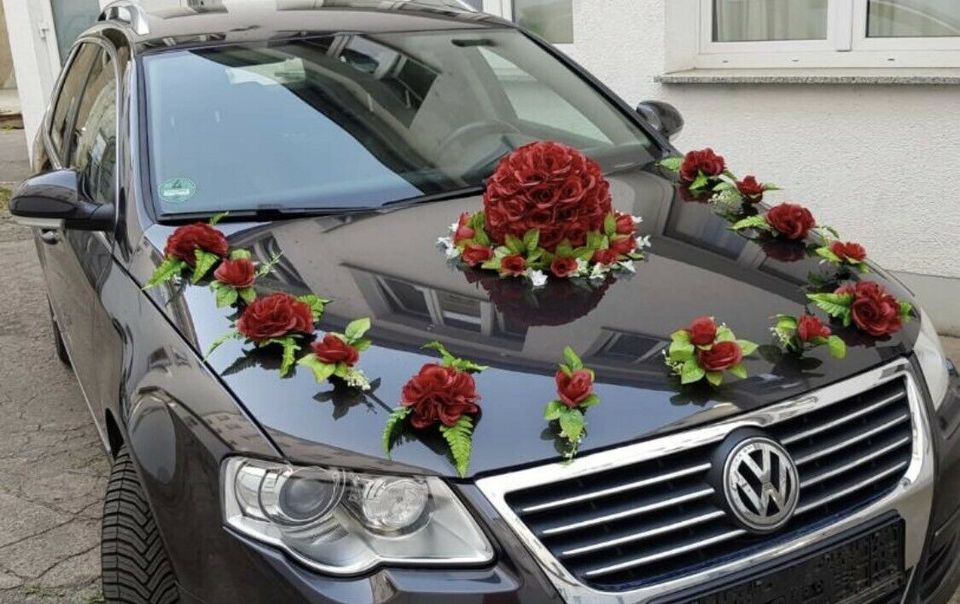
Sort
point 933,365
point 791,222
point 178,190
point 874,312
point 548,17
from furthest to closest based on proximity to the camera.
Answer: point 548,17
point 178,190
point 791,222
point 933,365
point 874,312

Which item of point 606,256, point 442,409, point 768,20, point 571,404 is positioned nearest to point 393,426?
point 442,409

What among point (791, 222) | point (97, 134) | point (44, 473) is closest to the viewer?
point (791, 222)

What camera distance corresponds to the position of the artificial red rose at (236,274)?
2439 mm

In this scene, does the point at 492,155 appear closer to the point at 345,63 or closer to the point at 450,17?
the point at 345,63

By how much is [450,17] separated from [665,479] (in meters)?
2.43

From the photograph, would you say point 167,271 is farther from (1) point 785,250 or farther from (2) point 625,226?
(1) point 785,250

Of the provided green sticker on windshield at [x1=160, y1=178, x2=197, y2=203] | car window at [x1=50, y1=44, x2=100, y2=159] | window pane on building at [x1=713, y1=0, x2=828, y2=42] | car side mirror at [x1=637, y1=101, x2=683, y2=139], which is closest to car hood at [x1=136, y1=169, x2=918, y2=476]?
green sticker on windshield at [x1=160, y1=178, x2=197, y2=203]

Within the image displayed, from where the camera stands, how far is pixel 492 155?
3258 mm

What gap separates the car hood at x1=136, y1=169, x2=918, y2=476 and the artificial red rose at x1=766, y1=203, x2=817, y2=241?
0.08m

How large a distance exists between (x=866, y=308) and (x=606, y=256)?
1.92ft

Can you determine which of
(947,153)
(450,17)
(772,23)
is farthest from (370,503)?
(772,23)

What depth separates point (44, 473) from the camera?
3.97 m

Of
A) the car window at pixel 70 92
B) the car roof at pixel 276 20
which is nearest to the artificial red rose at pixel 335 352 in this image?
the car roof at pixel 276 20

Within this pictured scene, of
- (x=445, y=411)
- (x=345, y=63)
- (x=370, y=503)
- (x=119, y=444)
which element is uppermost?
(x=345, y=63)
